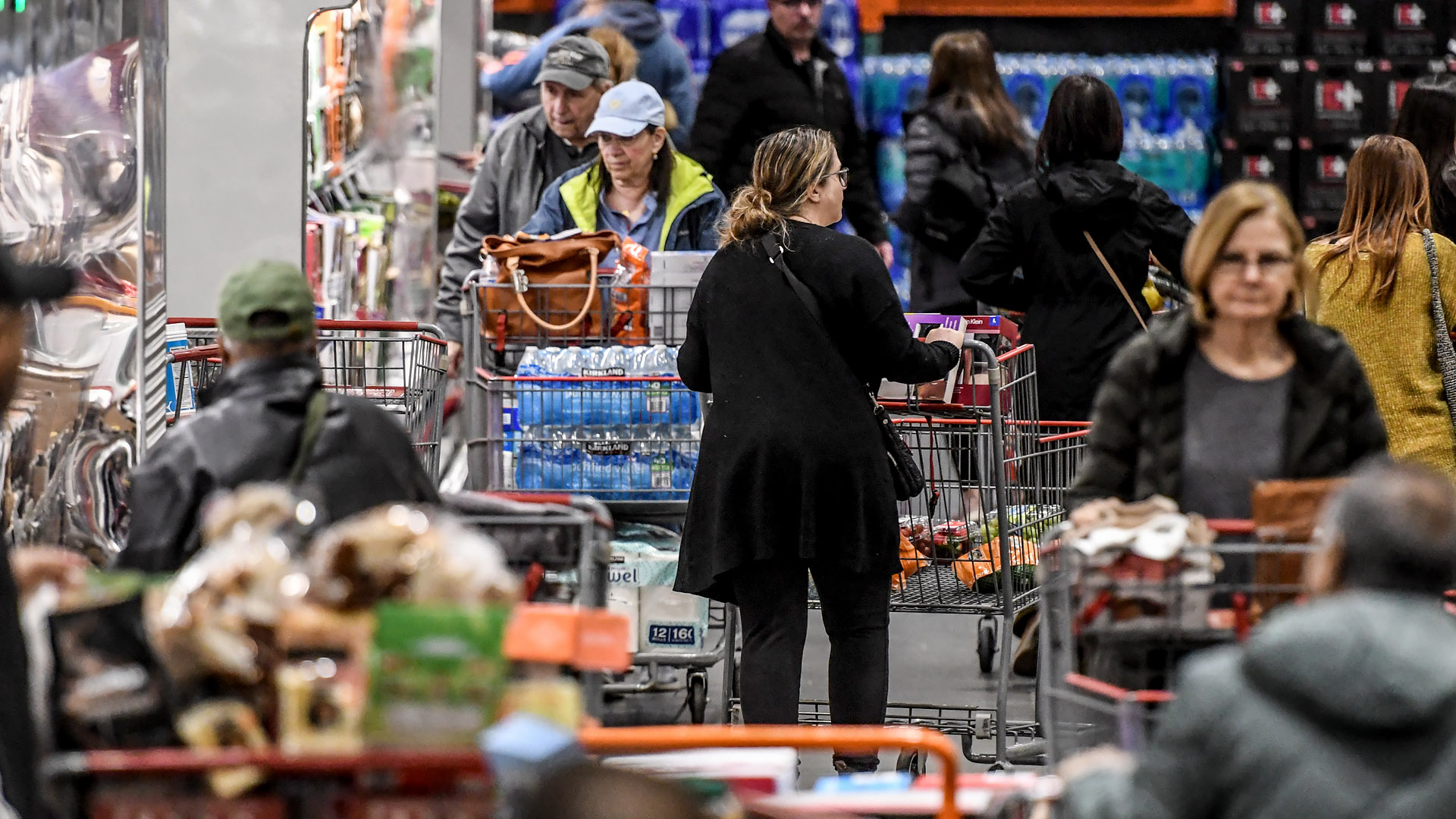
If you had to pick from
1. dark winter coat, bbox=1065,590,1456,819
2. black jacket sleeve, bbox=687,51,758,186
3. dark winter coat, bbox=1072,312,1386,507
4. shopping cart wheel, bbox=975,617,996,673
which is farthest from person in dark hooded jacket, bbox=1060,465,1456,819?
black jacket sleeve, bbox=687,51,758,186

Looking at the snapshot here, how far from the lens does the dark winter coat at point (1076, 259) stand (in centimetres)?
695

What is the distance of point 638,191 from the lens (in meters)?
6.70

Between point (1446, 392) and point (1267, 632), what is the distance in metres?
4.04

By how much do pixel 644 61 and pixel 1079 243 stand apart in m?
2.85

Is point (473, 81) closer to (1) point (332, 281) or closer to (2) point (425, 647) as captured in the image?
(1) point (332, 281)

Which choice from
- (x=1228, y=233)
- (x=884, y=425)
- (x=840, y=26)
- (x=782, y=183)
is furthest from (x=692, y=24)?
(x=1228, y=233)

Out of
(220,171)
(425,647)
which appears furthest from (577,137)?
(425,647)

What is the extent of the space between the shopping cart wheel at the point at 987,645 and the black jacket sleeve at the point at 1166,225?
1.55 meters

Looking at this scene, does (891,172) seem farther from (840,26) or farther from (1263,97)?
(1263,97)

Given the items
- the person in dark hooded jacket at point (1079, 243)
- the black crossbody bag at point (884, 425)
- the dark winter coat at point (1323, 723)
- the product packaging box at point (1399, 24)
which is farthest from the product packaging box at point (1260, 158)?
the dark winter coat at point (1323, 723)

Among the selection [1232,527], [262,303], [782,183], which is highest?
[782,183]

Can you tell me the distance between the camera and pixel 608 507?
20.0 feet

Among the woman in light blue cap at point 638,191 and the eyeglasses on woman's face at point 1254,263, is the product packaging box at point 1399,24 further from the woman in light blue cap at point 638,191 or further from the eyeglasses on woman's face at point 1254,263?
the eyeglasses on woman's face at point 1254,263

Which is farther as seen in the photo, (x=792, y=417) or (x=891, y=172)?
(x=891, y=172)
